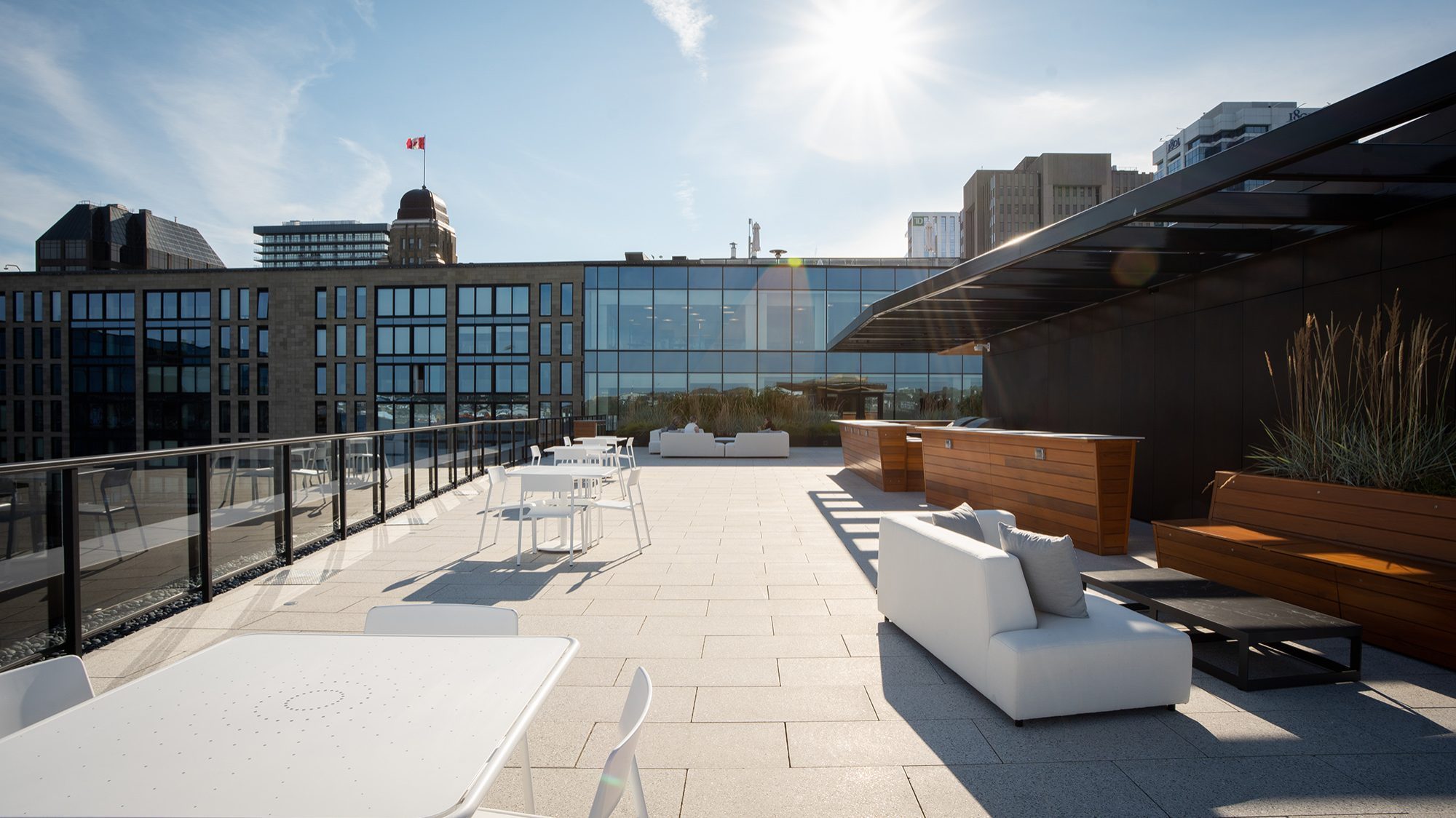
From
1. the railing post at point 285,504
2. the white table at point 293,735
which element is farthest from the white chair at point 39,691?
the railing post at point 285,504

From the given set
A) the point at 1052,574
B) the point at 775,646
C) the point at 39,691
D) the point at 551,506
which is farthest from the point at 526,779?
the point at 551,506

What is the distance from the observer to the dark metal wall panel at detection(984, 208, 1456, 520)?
15.3 feet

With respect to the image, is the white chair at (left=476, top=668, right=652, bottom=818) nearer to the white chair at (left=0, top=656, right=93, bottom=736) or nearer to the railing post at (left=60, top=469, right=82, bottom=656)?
the white chair at (left=0, top=656, right=93, bottom=736)

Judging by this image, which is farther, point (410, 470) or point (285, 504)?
point (410, 470)

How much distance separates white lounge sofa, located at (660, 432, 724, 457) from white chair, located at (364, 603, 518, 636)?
512 inches

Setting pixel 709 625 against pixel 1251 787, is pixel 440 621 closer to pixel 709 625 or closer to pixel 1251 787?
pixel 709 625

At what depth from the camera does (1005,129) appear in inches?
380

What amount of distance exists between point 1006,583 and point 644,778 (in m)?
1.62

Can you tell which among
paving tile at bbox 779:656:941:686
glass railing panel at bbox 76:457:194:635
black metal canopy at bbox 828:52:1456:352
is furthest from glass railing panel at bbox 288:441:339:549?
black metal canopy at bbox 828:52:1456:352

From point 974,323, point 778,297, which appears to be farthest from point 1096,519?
point 778,297

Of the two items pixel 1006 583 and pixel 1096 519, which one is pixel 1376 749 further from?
pixel 1096 519

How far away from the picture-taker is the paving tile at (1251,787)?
207 cm

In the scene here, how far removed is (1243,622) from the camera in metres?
2.91

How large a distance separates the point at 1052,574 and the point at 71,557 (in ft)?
15.5
